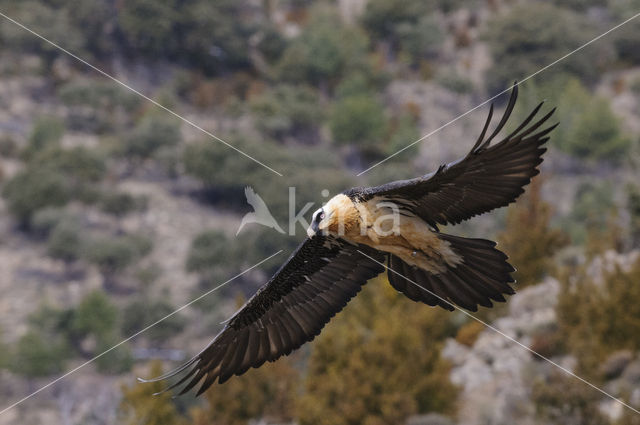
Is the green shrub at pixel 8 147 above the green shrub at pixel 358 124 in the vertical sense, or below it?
below

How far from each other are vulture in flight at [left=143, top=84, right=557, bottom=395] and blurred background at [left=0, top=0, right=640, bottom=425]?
7856mm

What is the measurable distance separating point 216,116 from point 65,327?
26.8 metres

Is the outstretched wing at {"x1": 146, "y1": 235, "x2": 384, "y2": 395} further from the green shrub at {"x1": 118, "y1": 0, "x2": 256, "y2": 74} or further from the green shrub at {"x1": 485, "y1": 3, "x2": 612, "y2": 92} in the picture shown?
the green shrub at {"x1": 118, "y1": 0, "x2": 256, "y2": 74}

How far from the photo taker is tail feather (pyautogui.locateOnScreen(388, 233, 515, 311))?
18.6 feet

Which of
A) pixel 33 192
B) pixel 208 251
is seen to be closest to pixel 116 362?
pixel 208 251

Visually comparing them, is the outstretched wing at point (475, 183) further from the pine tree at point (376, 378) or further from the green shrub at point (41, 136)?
the green shrub at point (41, 136)

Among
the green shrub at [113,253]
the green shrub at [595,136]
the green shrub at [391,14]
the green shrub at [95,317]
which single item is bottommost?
the green shrub at [95,317]

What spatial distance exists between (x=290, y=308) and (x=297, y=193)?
4036cm

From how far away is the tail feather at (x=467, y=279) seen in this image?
567cm

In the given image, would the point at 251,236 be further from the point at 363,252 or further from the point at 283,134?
the point at 363,252

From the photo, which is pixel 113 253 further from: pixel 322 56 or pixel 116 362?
pixel 322 56

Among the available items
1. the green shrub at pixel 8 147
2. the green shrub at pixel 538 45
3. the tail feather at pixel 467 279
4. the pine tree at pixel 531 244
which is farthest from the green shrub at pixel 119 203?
the tail feather at pixel 467 279

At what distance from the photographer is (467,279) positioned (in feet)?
19.0

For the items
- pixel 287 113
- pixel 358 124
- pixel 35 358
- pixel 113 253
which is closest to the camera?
pixel 35 358
